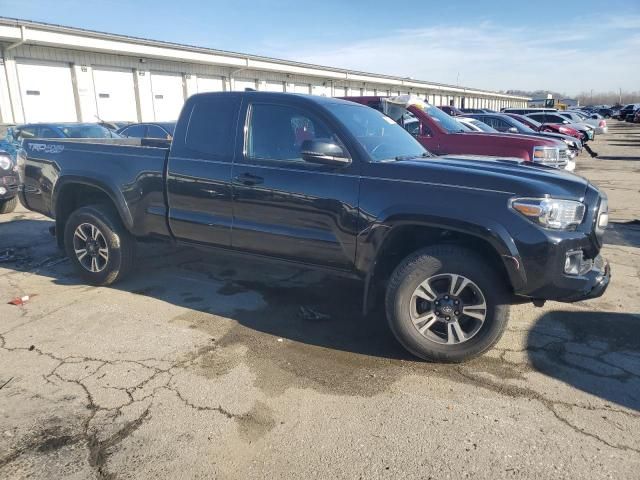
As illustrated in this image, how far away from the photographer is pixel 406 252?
385cm

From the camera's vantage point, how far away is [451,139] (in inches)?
337

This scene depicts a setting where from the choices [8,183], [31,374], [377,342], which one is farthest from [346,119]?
[8,183]

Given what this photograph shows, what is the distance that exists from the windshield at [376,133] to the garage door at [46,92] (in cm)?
1970

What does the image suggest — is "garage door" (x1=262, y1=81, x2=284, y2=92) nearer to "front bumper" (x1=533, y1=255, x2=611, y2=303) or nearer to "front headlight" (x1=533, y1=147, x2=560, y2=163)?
"front headlight" (x1=533, y1=147, x2=560, y2=163)

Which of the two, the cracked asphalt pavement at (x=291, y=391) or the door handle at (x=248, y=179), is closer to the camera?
the cracked asphalt pavement at (x=291, y=391)

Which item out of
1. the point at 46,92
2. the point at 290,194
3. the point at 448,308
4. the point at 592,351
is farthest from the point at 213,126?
the point at 46,92

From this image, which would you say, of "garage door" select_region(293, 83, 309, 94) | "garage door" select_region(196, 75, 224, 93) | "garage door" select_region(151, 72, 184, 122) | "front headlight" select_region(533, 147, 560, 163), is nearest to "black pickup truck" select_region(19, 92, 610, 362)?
"front headlight" select_region(533, 147, 560, 163)

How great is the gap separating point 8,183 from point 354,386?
783 centimetres

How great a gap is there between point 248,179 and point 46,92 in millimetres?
20088

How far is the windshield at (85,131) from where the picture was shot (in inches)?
424

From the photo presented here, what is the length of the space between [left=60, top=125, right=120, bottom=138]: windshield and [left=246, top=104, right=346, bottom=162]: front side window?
817 cm

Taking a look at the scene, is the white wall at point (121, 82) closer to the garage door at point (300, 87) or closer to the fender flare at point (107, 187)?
the garage door at point (300, 87)

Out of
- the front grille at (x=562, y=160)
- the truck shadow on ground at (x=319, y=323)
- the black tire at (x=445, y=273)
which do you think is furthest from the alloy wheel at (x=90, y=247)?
the front grille at (x=562, y=160)

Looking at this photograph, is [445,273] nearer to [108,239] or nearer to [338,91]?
[108,239]
